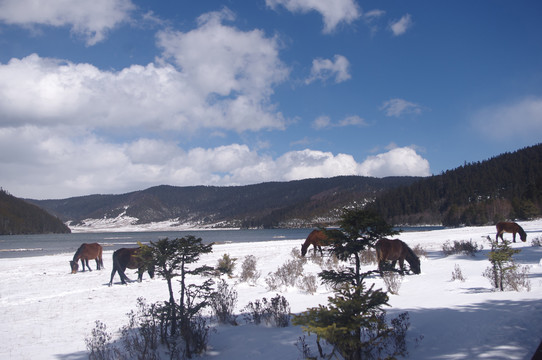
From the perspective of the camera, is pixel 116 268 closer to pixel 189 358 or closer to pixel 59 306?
pixel 59 306

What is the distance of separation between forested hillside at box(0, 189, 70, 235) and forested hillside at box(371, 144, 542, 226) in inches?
4857

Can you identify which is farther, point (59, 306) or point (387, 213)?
point (387, 213)

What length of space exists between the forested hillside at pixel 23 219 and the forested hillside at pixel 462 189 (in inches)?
4857

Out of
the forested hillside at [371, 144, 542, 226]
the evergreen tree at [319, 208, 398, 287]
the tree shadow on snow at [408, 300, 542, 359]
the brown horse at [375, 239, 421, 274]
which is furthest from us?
the forested hillside at [371, 144, 542, 226]

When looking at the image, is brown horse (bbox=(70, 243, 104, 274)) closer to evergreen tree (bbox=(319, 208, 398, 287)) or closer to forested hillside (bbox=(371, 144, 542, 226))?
evergreen tree (bbox=(319, 208, 398, 287))

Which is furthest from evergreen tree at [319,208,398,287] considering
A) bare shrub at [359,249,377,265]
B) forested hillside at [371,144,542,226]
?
forested hillside at [371,144,542,226]

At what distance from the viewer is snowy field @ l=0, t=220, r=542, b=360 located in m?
4.52

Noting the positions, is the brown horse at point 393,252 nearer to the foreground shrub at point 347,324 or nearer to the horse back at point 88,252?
the foreground shrub at point 347,324

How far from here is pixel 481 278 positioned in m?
10.2

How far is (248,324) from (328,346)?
2452 mm

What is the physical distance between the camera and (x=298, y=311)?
7562 millimetres

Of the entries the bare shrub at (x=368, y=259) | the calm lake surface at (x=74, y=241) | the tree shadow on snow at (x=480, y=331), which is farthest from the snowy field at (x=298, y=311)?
the calm lake surface at (x=74, y=241)

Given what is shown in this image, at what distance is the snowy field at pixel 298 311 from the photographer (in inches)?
178

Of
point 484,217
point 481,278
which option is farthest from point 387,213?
point 481,278
